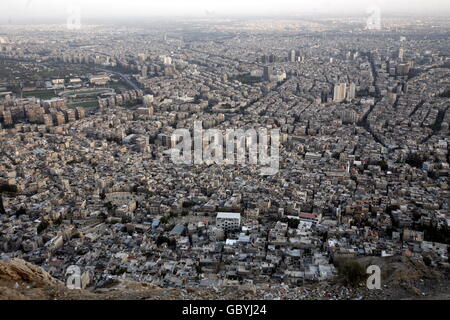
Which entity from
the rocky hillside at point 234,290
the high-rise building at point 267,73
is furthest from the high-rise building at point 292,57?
the rocky hillside at point 234,290

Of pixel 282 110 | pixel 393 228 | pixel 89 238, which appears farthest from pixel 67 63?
pixel 393 228

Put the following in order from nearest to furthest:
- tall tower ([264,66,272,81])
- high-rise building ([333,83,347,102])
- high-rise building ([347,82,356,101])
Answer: high-rise building ([333,83,347,102]) < high-rise building ([347,82,356,101]) < tall tower ([264,66,272,81])

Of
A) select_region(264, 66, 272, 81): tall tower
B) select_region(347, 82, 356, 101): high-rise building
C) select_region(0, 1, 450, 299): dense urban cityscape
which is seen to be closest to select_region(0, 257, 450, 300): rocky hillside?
select_region(0, 1, 450, 299): dense urban cityscape

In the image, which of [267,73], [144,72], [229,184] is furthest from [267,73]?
[229,184]

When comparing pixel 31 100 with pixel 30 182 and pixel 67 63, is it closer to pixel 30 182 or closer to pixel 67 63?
pixel 30 182

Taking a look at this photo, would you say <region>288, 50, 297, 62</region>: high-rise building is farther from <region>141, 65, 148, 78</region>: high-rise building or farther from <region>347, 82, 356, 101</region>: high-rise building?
<region>347, 82, 356, 101</region>: high-rise building

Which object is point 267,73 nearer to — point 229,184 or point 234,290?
point 229,184
